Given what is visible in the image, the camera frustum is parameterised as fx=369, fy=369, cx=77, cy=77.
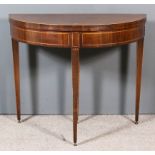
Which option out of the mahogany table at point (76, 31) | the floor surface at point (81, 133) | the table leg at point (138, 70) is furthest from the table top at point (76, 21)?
the floor surface at point (81, 133)

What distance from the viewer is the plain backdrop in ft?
5.67

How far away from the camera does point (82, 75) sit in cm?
184

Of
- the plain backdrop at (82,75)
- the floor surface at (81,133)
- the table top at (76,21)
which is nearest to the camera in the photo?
the table top at (76,21)

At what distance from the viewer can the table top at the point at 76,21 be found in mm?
1404

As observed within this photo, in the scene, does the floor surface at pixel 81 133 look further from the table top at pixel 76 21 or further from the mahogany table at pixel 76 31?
the table top at pixel 76 21

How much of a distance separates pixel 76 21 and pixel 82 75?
0.43 meters

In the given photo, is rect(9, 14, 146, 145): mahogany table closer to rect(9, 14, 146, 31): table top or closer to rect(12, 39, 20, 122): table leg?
rect(9, 14, 146, 31): table top

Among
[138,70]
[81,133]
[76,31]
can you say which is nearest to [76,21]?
[76,31]

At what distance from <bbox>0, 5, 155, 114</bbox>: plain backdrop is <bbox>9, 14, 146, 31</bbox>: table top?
0.15 meters

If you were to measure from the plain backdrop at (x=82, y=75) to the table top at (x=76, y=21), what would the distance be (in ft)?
0.50

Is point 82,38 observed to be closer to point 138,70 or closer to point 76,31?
point 76,31

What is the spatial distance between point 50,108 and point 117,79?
0.38m

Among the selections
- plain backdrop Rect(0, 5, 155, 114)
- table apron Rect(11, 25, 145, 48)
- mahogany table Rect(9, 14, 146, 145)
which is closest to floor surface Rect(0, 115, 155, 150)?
plain backdrop Rect(0, 5, 155, 114)

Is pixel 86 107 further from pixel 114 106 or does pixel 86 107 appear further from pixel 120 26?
pixel 120 26
